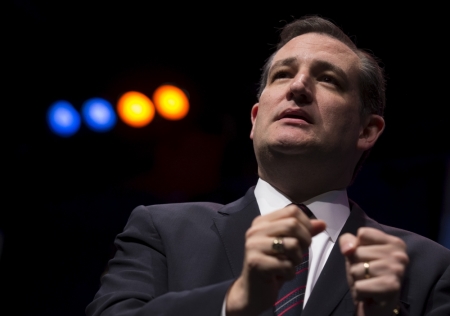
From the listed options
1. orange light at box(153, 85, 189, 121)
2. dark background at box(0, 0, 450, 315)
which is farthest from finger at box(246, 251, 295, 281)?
orange light at box(153, 85, 189, 121)

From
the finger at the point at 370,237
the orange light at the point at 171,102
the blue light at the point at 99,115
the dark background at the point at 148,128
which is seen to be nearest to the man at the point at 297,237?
the finger at the point at 370,237

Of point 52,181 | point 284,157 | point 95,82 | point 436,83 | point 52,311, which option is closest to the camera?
point 284,157

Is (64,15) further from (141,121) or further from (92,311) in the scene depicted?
(92,311)

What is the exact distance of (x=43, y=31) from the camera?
3582mm

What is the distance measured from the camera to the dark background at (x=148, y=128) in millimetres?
3225

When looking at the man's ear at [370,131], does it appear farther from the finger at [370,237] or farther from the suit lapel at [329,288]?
the finger at [370,237]

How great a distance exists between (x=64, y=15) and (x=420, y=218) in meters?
2.46

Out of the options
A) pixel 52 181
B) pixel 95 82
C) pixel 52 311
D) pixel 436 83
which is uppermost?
pixel 95 82

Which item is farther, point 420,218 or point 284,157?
point 420,218

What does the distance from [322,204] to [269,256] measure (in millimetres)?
798

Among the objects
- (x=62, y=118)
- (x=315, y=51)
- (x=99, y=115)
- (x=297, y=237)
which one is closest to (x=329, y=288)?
(x=297, y=237)

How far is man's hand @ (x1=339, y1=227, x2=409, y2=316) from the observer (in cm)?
122

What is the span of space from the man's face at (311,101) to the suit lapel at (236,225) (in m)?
0.21

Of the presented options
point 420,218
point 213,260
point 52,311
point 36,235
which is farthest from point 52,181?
point 213,260
